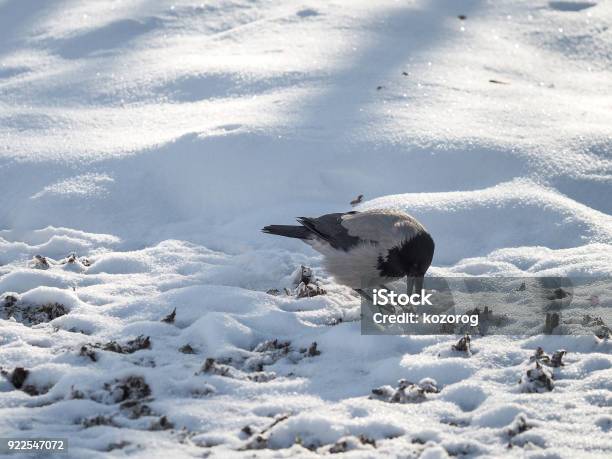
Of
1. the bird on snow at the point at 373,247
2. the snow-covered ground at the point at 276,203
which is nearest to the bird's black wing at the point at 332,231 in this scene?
the bird on snow at the point at 373,247

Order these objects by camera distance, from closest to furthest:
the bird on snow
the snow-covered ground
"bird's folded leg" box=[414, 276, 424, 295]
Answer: the snow-covered ground < the bird on snow < "bird's folded leg" box=[414, 276, 424, 295]

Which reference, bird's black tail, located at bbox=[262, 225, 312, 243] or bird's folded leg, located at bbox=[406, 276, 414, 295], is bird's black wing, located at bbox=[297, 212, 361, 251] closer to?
bird's black tail, located at bbox=[262, 225, 312, 243]

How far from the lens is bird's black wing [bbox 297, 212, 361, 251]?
507 centimetres

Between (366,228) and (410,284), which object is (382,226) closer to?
(366,228)

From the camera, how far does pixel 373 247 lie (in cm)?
498

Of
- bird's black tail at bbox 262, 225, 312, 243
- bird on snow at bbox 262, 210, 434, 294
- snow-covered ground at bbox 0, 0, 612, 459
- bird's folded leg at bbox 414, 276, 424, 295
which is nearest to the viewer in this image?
snow-covered ground at bbox 0, 0, 612, 459

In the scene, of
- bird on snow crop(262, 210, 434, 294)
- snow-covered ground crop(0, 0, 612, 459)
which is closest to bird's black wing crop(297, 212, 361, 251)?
bird on snow crop(262, 210, 434, 294)

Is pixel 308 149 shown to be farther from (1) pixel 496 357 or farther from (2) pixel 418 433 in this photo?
(2) pixel 418 433

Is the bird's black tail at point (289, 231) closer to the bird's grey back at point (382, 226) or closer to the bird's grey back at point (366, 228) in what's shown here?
the bird's grey back at point (366, 228)

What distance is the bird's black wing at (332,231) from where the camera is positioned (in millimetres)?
5070

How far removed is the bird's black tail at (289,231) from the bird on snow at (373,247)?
0.09 meters

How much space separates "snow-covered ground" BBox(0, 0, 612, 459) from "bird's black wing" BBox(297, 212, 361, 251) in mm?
349

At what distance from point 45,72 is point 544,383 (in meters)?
6.03

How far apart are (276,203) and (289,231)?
0.74 metres
